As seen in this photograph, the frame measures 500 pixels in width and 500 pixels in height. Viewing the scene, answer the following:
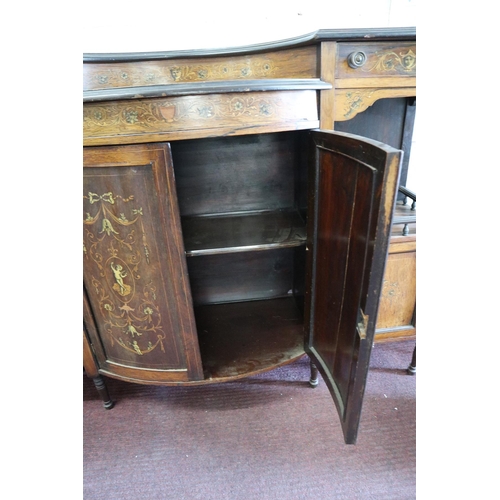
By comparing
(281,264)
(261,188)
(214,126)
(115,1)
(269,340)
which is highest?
(115,1)

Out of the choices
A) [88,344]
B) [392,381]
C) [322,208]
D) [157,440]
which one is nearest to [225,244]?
[322,208]

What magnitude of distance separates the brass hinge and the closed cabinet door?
40cm

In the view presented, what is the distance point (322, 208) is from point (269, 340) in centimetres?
50

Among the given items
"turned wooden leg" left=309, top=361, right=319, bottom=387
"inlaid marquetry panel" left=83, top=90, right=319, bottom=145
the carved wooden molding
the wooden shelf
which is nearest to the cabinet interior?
the wooden shelf

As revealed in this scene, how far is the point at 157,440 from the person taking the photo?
3.14 feet

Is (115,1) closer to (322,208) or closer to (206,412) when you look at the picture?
(322,208)

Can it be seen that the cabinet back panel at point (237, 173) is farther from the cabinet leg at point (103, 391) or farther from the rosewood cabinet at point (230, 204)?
the cabinet leg at point (103, 391)

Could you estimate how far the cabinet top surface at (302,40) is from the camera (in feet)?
2.35

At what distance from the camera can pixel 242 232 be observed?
100 cm

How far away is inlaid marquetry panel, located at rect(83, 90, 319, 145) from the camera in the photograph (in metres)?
0.64

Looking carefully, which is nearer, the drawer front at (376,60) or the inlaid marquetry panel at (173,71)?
the drawer front at (376,60)

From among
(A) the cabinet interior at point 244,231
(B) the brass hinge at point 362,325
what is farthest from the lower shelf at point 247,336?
(B) the brass hinge at point 362,325

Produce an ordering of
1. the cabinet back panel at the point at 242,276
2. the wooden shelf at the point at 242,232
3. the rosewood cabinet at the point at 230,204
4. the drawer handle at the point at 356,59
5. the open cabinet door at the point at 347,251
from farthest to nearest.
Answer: the cabinet back panel at the point at 242,276 < the wooden shelf at the point at 242,232 < the drawer handle at the point at 356,59 < the rosewood cabinet at the point at 230,204 < the open cabinet door at the point at 347,251

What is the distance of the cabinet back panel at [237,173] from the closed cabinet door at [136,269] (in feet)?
1.33
